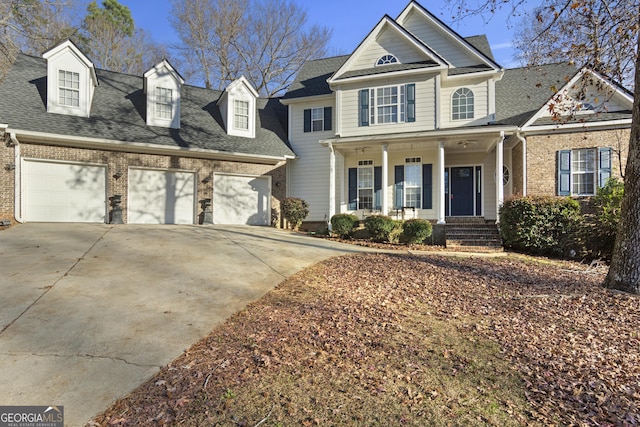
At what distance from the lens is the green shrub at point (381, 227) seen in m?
12.1

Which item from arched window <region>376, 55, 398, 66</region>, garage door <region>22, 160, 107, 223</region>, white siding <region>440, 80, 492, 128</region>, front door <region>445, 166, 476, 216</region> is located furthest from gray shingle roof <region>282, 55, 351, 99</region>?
garage door <region>22, 160, 107, 223</region>

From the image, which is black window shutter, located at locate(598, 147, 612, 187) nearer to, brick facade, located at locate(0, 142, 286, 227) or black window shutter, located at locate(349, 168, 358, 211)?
black window shutter, located at locate(349, 168, 358, 211)

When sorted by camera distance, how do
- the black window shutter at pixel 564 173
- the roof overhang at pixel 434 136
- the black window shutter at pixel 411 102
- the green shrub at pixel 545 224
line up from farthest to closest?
the black window shutter at pixel 411 102 → the black window shutter at pixel 564 173 → the roof overhang at pixel 434 136 → the green shrub at pixel 545 224

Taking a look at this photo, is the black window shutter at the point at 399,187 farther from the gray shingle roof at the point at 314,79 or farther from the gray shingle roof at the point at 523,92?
the gray shingle roof at the point at 314,79

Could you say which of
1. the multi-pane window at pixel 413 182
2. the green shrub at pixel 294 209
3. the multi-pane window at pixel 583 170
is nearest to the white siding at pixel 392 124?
the multi-pane window at pixel 413 182

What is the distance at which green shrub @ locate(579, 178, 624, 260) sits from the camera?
31.3 feet

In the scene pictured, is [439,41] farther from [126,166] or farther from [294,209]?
[126,166]

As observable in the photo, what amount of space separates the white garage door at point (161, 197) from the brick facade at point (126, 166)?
258 mm

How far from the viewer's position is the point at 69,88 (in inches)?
505

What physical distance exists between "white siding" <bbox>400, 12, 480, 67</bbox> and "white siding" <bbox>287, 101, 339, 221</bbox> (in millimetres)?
4621

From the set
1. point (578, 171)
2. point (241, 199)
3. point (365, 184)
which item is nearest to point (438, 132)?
point (365, 184)

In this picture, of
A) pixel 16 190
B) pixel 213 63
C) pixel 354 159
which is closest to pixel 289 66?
pixel 213 63

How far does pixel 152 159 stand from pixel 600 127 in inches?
620

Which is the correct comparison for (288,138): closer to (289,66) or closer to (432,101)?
(432,101)
